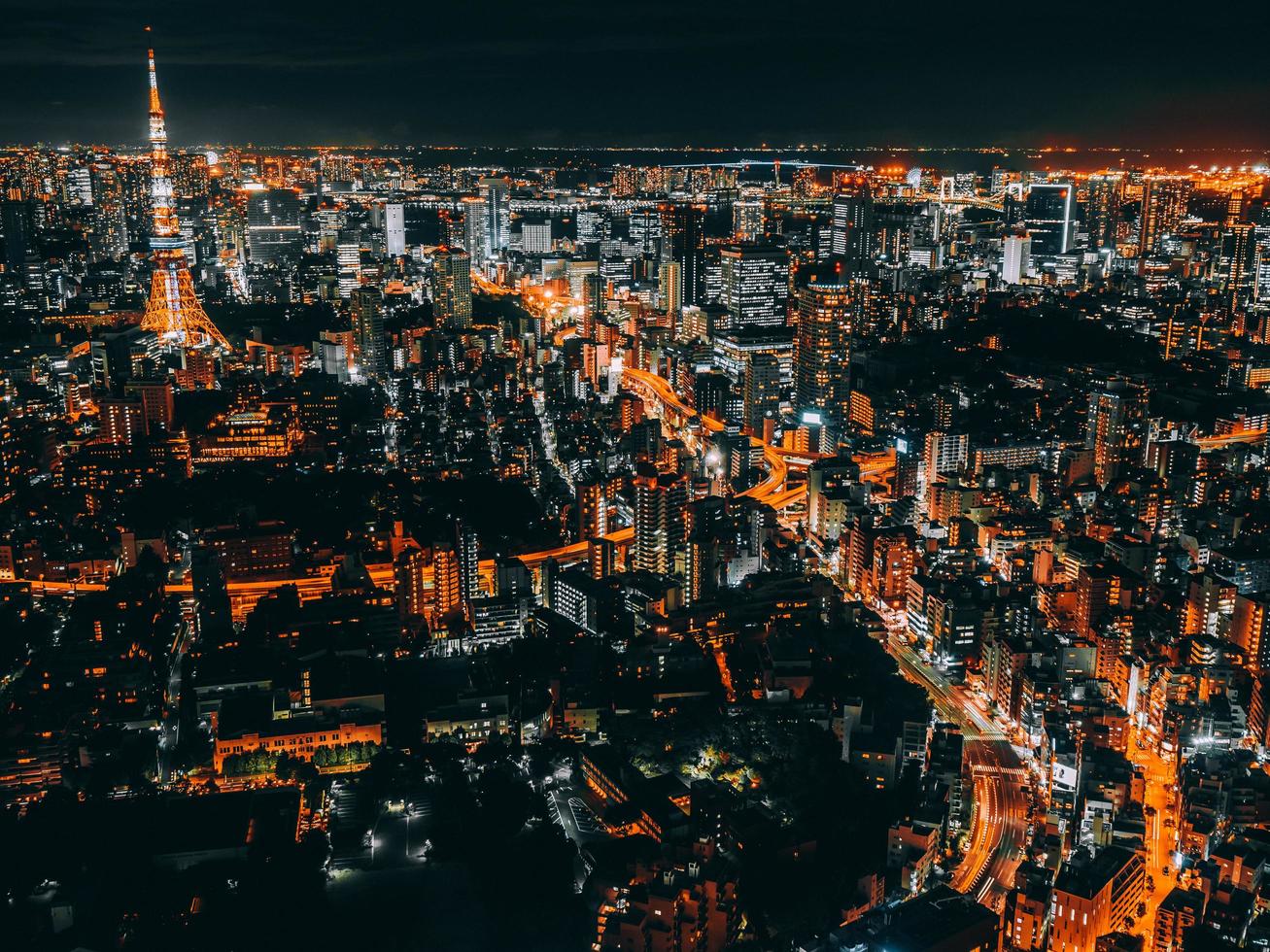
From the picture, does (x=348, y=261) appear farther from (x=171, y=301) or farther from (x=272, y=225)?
(x=171, y=301)

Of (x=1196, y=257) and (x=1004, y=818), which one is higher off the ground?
(x=1196, y=257)

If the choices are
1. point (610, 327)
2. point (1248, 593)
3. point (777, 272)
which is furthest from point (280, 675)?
point (777, 272)

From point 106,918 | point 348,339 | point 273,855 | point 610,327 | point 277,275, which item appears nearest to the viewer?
point 106,918

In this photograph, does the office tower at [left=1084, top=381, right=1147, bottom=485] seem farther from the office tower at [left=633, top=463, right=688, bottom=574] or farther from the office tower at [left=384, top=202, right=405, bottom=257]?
the office tower at [left=384, top=202, right=405, bottom=257]

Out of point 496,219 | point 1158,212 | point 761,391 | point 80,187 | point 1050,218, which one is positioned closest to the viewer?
point 761,391

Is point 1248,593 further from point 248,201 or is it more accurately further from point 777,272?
point 248,201

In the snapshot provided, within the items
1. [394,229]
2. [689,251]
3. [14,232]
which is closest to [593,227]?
[394,229]

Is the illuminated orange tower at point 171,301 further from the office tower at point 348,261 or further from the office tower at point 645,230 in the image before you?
the office tower at point 645,230
